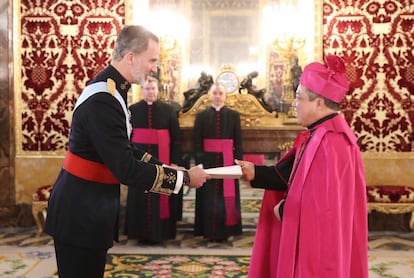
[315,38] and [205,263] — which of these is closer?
[205,263]

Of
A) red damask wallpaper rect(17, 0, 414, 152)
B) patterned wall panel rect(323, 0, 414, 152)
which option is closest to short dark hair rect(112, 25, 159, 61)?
red damask wallpaper rect(17, 0, 414, 152)

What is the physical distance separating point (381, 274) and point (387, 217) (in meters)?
1.89

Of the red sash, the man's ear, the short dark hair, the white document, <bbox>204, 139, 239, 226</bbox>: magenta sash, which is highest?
the short dark hair

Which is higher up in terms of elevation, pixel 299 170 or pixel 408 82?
pixel 408 82

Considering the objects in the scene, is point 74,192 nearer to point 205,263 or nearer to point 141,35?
point 141,35

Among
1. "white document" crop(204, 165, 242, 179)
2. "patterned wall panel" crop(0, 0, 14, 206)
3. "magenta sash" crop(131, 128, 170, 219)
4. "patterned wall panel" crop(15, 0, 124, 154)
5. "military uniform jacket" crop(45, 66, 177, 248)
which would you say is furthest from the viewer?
"patterned wall panel" crop(15, 0, 124, 154)

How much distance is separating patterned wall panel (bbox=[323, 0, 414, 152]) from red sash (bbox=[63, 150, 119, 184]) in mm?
4432

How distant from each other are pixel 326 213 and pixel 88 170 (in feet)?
3.59

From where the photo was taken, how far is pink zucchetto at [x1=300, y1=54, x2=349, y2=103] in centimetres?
267

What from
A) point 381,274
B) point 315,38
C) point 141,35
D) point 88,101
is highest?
point 315,38

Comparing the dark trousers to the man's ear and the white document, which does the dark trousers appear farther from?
the man's ear

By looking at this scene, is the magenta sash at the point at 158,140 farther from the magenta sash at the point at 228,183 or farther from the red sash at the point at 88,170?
the red sash at the point at 88,170

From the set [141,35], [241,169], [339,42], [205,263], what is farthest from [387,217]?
[141,35]

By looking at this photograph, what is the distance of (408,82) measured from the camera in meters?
6.32
